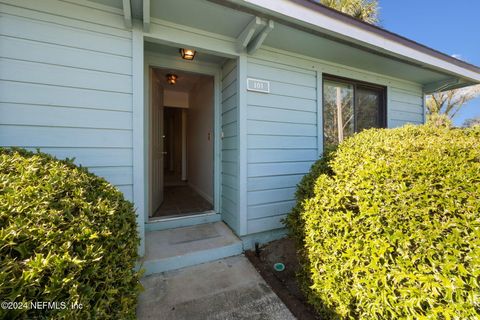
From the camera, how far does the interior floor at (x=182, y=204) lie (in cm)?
330

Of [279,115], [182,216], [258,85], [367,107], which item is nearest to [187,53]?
[258,85]

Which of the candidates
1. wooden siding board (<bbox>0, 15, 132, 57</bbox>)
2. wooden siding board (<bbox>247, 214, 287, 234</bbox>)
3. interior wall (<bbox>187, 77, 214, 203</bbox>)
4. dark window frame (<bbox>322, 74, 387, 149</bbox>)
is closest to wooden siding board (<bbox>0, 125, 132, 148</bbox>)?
wooden siding board (<bbox>0, 15, 132, 57</bbox>)

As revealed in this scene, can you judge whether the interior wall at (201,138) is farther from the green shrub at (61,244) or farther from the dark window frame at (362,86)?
the green shrub at (61,244)

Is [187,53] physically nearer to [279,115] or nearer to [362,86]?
[279,115]

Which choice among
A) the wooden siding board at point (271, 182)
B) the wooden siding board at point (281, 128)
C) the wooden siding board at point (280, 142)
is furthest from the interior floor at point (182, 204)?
the wooden siding board at point (281, 128)

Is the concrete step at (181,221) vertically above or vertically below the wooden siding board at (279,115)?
below

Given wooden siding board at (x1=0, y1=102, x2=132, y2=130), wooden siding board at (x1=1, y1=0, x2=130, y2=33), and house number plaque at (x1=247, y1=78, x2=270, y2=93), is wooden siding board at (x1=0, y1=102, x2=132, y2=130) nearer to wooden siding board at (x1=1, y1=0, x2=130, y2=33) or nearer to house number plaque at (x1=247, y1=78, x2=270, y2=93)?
wooden siding board at (x1=1, y1=0, x2=130, y2=33)

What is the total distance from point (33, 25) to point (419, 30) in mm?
14711

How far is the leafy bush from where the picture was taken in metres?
1.03

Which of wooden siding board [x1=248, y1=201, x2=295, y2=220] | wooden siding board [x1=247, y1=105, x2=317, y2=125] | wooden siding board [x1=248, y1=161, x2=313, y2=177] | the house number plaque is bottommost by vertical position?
wooden siding board [x1=248, y1=201, x2=295, y2=220]

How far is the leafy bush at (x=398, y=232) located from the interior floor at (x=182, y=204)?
7.21ft

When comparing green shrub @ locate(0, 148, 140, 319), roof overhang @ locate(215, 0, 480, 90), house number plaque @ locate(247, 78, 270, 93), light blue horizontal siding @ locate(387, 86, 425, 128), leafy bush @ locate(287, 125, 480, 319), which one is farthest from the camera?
light blue horizontal siding @ locate(387, 86, 425, 128)

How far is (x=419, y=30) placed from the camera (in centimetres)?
1038

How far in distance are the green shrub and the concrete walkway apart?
71 centimetres
